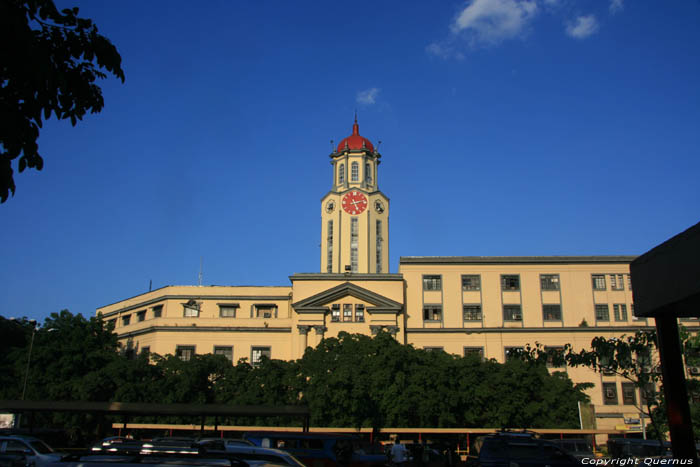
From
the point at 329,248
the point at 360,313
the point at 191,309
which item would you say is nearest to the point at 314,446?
the point at 360,313

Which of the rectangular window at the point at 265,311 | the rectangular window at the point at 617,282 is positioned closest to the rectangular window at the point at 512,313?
the rectangular window at the point at 617,282

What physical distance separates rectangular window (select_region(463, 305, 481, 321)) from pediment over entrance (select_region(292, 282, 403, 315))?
6164mm

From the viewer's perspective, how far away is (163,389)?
45.2 metres

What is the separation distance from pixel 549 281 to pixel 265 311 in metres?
25.2

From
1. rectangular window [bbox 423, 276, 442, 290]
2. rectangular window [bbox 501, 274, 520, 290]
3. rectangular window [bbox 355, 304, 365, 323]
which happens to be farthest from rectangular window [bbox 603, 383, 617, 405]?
rectangular window [bbox 355, 304, 365, 323]

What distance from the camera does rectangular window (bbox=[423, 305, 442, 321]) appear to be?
54.0 metres

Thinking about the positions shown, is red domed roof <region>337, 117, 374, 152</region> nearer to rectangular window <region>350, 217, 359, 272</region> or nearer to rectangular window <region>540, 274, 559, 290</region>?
rectangular window <region>350, 217, 359, 272</region>

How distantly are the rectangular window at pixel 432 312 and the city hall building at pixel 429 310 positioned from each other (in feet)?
0.28

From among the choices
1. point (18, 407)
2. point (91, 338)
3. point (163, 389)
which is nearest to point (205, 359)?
point (163, 389)

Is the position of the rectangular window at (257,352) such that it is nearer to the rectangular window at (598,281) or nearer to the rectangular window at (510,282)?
the rectangular window at (510,282)

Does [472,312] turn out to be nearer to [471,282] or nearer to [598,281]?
[471,282]

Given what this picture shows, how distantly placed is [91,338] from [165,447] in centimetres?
3699

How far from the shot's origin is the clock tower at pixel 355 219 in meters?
62.2

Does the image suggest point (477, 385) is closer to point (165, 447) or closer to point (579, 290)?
point (579, 290)
